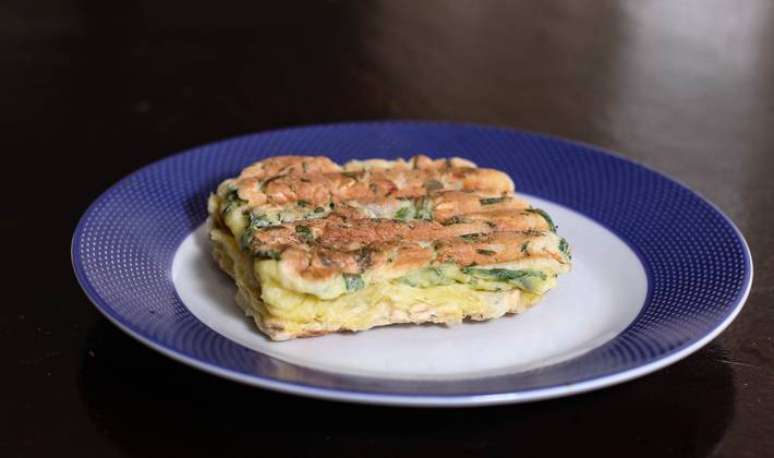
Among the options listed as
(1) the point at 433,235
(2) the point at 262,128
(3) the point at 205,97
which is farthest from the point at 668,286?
(3) the point at 205,97

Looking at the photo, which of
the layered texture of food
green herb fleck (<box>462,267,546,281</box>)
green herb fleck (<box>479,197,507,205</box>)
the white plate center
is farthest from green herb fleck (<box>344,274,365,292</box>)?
green herb fleck (<box>479,197,507,205</box>)

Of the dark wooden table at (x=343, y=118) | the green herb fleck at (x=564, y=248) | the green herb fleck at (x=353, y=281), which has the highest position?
the green herb fleck at (x=564, y=248)

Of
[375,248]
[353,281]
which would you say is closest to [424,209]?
[375,248]

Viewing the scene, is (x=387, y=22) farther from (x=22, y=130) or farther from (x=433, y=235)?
A: (x=433, y=235)

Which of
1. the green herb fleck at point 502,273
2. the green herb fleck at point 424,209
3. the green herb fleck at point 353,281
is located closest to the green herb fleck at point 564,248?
the green herb fleck at point 502,273

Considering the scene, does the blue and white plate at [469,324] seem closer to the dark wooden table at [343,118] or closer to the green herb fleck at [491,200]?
the dark wooden table at [343,118]

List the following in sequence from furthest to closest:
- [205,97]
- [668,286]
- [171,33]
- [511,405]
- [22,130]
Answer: [171,33]
[205,97]
[22,130]
[668,286]
[511,405]

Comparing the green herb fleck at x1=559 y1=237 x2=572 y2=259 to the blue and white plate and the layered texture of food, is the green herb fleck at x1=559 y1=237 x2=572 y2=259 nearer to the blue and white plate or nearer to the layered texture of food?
the layered texture of food

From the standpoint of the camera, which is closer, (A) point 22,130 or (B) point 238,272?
(B) point 238,272
